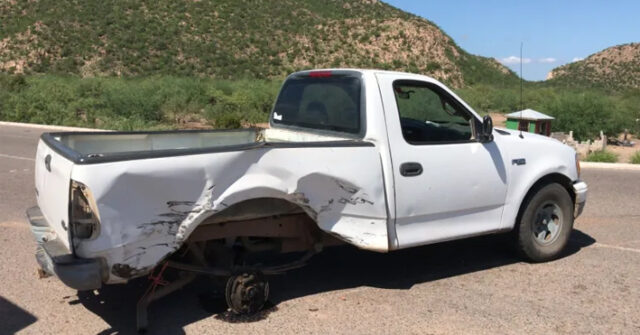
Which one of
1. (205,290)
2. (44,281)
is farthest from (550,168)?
(44,281)

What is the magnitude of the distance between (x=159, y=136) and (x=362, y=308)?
255 centimetres

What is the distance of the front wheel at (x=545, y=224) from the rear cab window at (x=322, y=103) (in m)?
2.07

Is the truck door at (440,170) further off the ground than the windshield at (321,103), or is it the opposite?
the windshield at (321,103)

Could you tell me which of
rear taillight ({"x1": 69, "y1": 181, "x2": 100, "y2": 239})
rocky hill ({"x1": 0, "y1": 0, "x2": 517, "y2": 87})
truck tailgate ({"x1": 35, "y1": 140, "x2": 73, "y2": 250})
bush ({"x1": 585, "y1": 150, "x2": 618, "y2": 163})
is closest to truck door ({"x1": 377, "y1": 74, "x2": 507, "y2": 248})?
rear taillight ({"x1": 69, "y1": 181, "x2": 100, "y2": 239})

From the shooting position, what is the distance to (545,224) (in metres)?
6.35

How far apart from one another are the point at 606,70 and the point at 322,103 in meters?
83.7

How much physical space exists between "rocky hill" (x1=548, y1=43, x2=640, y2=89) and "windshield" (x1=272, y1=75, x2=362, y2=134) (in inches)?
2847

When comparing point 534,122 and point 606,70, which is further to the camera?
point 606,70

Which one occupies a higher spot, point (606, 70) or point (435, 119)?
point (606, 70)

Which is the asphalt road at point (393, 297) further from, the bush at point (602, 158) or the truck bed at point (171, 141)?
the bush at point (602, 158)

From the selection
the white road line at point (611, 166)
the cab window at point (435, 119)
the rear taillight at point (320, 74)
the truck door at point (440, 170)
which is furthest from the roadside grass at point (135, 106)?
the truck door at point (440, 170)

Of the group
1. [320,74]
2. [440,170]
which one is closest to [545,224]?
[440,170]

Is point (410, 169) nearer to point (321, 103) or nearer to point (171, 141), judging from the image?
point (321, 103)

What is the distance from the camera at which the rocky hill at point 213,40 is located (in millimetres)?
52531
